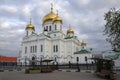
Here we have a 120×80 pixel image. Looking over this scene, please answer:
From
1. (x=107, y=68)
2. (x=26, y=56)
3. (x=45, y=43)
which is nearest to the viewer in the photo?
(x=107, y=68)

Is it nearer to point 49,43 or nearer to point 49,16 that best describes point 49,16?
point 49,16

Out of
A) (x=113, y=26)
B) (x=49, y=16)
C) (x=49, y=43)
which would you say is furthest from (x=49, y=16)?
(x=113, y=26)

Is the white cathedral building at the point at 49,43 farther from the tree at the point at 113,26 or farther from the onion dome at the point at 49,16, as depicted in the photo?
the tree at the point at 113,26

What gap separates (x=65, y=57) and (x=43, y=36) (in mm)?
11705

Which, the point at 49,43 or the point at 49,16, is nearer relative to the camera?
the point at 49,43

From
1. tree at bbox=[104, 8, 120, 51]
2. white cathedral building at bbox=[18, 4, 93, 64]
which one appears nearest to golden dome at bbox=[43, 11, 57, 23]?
white cathedral building at bbox=[18, 4, 93, 64]

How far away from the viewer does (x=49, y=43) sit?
2515 inches

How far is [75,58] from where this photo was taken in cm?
6394

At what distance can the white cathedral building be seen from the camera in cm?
6184

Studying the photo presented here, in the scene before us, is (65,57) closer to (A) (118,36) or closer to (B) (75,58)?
(B) (75,58)

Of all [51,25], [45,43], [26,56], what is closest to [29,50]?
[26,56]

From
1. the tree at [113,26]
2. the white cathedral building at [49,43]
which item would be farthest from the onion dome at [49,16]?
the tree at [113,26]

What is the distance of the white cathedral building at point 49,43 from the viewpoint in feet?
203

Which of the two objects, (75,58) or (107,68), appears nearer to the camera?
(107,68)
